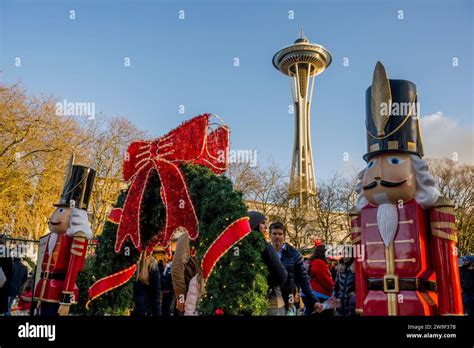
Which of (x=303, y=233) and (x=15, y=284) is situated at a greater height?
(x=303, y=233)

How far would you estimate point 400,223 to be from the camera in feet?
17.4

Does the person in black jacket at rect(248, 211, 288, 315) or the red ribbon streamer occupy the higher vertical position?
the red ribbon streamer

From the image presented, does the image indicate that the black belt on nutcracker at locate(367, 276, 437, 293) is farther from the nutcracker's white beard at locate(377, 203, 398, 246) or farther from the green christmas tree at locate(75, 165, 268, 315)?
the green christmas tree at locate(75, 165, 268, 315)

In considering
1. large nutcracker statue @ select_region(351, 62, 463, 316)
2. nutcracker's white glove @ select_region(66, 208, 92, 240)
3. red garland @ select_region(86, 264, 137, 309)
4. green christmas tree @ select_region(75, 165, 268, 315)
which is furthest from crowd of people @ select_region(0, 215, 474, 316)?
nutcracker's white glove @ select_region(66, 208, 92, 240)

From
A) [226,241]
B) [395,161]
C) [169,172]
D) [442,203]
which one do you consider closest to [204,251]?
[226,241]

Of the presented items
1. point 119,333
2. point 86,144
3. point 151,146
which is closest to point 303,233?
point 86,144

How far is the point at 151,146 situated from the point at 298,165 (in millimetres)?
47865

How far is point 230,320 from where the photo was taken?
4590mm

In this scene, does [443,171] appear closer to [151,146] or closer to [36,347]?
[151,146]

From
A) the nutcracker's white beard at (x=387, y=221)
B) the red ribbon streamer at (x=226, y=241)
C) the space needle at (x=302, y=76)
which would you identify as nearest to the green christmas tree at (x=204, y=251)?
the red ribbon streamer at (x=226, y=241)

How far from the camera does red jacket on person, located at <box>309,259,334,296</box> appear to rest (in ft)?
23.5

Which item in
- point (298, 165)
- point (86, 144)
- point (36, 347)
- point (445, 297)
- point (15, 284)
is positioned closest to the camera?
point (36, 347)

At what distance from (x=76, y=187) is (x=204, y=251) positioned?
328 centimetres

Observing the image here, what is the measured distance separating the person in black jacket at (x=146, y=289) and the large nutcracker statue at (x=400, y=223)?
3.61 meters
